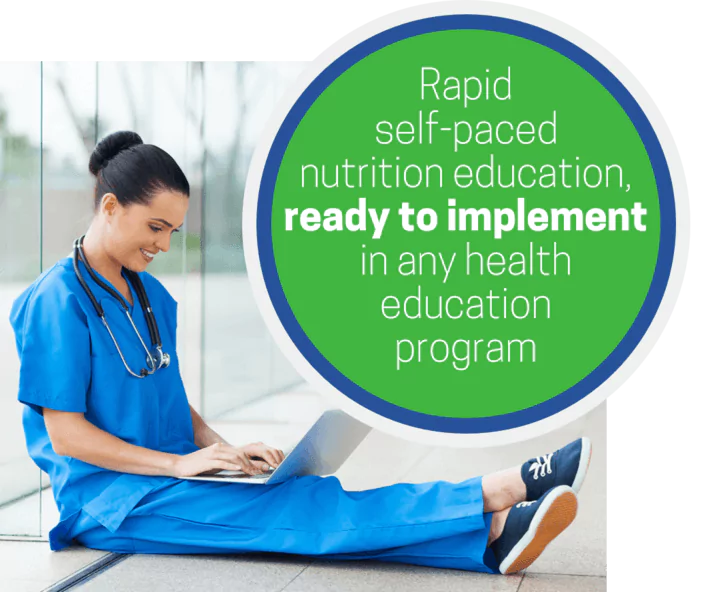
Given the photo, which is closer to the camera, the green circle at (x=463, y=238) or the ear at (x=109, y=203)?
the green circle at (x=463, y=238)

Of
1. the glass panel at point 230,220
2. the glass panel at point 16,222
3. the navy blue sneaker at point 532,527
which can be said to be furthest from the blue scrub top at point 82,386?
the glass panel at point 230,220

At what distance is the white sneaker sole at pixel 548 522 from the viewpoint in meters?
1.90

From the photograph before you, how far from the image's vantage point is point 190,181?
13.7 ft

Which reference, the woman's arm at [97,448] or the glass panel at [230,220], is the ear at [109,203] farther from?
the glass panel at [230,220]

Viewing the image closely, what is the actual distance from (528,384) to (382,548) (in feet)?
1.47

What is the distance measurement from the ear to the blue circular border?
0.37 metres

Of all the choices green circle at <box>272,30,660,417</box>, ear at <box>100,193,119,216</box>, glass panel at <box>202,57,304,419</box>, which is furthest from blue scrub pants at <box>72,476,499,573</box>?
glass panel at <box>202,57,304,419</box>

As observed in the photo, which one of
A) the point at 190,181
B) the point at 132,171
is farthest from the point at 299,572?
the point at 190,181

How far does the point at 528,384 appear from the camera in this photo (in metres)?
2.00

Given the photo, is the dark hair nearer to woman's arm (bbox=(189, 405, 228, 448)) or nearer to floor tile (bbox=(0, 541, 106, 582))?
woman's arm (bbox=(189, 405, 228, 448))

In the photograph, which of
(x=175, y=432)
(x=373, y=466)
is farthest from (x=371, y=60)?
(x=373, y=466)

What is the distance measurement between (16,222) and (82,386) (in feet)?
2.67

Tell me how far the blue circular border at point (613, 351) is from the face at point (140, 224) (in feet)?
0.93

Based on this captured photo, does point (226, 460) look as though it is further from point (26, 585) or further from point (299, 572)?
point (26, 585)
